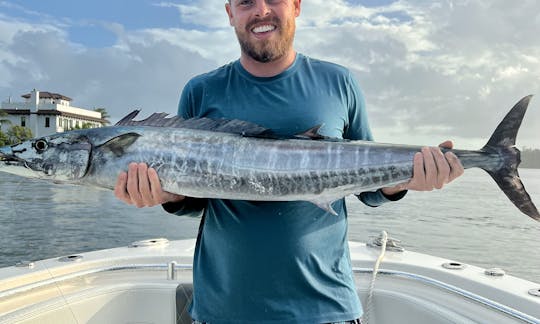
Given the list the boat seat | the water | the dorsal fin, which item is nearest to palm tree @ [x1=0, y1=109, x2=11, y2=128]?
the water

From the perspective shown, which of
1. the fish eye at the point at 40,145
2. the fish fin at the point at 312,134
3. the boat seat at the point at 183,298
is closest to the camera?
the fish fin at the point at 312,134

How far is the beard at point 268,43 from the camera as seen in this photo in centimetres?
219

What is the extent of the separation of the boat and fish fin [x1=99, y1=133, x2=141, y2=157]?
5.15ft

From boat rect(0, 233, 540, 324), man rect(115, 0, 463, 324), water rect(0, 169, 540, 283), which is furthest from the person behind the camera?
water rect(0, 169, 540, 283)

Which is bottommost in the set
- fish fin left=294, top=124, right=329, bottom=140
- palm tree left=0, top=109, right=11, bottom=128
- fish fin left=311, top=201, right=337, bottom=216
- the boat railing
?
the boat railing

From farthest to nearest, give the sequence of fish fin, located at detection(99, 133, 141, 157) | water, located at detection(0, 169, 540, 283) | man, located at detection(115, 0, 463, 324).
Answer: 1. water, located at detection(0, 169, 540, 283)
2. fish fin, located at detection(99, 133, 141, 157)
3. man, located at detection(115, 0, 463, 324)

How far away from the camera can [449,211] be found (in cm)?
2436

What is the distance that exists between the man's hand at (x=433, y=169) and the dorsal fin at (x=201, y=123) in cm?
69

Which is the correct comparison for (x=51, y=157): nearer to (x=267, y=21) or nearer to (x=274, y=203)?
(x=274, y=203)

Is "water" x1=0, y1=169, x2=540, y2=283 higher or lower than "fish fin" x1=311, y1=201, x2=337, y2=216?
lower

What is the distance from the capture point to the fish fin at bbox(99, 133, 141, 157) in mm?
2178

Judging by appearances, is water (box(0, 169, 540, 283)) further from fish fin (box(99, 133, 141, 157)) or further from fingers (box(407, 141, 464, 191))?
fingers (box(407, 141, 464, 191))

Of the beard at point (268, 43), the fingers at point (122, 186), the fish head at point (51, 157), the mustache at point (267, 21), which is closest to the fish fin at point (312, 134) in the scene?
the beard at point (268, 43)

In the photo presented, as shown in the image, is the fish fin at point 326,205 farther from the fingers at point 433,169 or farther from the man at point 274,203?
the fingers at point 433,169
